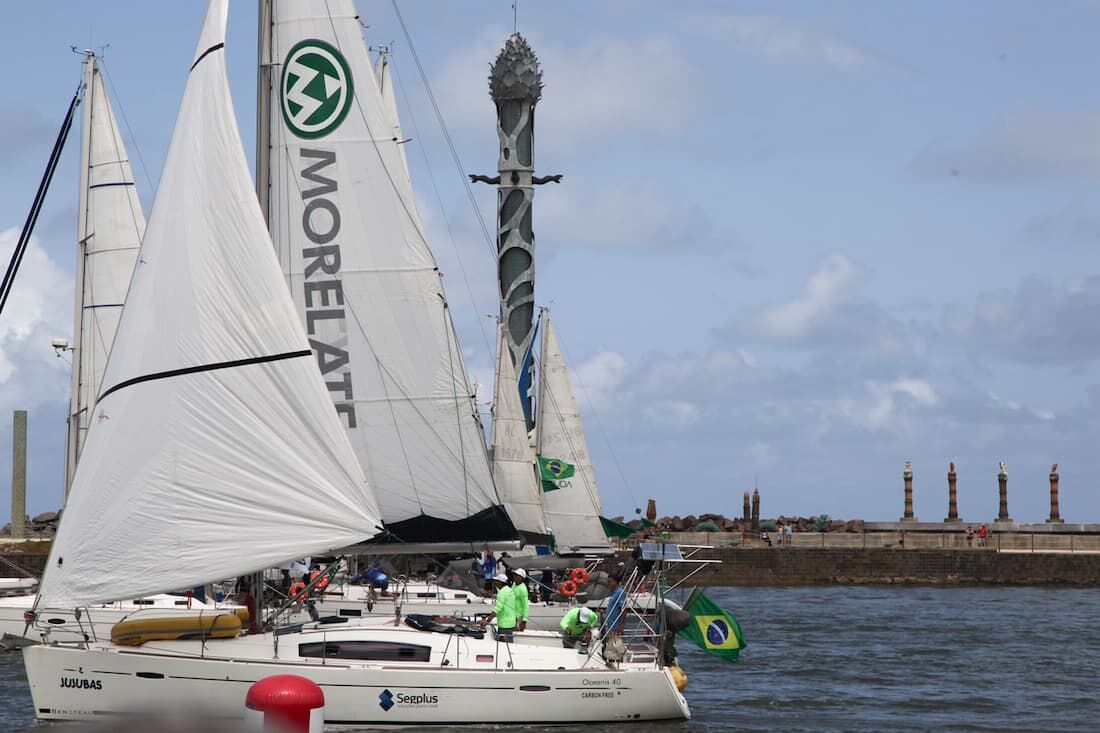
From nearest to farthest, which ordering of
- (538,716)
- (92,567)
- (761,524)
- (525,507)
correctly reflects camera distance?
(92,567) → (538,716) → (525,507) → (761,524)

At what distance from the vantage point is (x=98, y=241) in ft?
116

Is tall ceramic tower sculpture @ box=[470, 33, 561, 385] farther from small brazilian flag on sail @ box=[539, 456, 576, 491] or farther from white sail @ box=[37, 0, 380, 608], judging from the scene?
white sail @ box=[37, 0, 380, 608]

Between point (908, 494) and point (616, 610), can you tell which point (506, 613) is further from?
point (908, 494)

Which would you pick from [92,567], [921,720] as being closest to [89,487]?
[92,567]

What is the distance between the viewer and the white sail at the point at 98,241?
33875 millimetres

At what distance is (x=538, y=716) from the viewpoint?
66.2 ft

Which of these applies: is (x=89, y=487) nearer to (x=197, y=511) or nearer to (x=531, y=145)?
(x=197, y=511)

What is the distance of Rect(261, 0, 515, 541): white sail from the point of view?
24828 mm

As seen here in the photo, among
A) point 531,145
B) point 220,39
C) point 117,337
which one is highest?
point 531,145

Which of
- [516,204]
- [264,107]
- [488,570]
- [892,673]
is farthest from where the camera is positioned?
[516,204]

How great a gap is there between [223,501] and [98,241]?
17.8m

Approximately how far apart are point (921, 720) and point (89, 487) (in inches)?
520

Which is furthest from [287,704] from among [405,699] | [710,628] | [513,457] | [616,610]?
[513,457]

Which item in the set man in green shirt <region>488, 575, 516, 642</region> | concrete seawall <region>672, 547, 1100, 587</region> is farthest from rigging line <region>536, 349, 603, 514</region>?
man in green shirt <region>488, 575, 516, 642</region>
